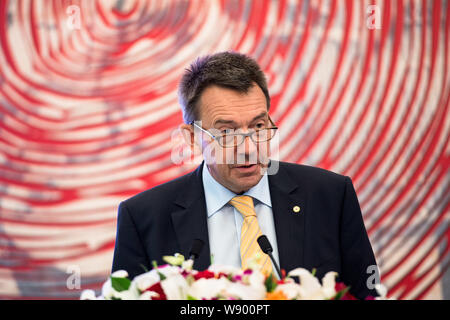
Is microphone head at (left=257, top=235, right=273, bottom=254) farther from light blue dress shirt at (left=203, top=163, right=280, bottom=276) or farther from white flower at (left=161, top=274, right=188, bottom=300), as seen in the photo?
light blue dress shirt at (left=203, top=163, right=280, bottom=276)

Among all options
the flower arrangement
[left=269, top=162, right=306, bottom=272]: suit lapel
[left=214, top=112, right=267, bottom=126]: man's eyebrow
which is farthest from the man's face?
the flower arrangement

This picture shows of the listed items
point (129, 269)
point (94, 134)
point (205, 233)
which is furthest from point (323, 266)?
point (94, 134)

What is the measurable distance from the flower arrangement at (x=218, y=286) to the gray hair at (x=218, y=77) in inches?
34.8

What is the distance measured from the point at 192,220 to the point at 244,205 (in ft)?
0.71

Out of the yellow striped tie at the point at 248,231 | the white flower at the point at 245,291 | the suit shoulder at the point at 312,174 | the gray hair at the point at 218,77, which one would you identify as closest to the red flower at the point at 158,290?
the white flower at the point at 245,291

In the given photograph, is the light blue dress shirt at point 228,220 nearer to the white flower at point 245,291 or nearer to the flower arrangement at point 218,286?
the flower arrangement at point 218,286

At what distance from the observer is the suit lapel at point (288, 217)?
179cm

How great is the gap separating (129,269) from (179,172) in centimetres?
134

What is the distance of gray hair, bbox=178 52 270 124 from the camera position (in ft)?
5.95

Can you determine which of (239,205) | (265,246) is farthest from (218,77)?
(265,246)

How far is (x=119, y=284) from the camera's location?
110 centimetres

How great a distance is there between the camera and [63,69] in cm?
321

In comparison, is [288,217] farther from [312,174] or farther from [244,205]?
[312,174]

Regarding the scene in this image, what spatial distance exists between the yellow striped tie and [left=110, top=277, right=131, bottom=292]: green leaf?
69 cm
